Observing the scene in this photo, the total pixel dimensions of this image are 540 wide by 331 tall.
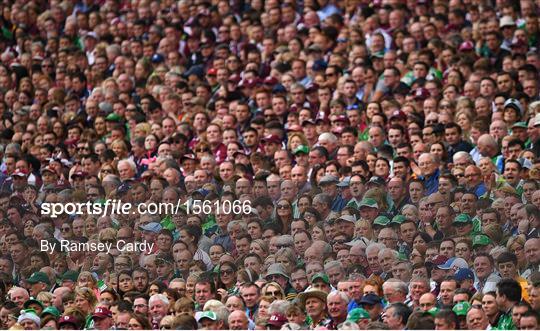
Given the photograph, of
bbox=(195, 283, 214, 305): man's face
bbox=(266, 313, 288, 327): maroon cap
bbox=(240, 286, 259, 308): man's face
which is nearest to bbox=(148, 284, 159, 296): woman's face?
bbox=(195, 283, 214, 305): man's face

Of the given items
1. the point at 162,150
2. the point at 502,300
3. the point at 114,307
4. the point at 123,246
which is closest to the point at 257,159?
the point at 162,150

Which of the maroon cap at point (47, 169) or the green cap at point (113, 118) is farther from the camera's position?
the green cap at point (113, 118)

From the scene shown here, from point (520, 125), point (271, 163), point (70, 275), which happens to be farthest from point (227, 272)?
point (520, 125)

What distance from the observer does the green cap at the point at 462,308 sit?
13992 millimetres

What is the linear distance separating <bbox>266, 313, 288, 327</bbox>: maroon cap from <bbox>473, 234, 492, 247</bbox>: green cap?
1964 millimetres

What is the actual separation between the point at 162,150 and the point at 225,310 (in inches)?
189

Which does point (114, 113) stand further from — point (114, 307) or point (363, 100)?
point (114, 307)

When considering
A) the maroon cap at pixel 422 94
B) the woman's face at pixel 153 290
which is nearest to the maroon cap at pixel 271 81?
the maroon cap at pixel 422 94

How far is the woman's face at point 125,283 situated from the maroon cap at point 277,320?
1.93m

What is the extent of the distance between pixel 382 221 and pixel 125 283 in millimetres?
2592

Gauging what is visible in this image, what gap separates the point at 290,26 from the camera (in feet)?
71.4

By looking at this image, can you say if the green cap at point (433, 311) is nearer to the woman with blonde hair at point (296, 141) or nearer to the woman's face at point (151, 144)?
the woman with blonde hair at point (296, 141)

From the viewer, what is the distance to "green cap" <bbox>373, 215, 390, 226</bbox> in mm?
15641

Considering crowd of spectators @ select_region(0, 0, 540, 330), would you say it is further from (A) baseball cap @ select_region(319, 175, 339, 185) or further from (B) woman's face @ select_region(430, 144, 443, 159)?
(B) woman's face @ select_region(430, 144, 443, 159)
